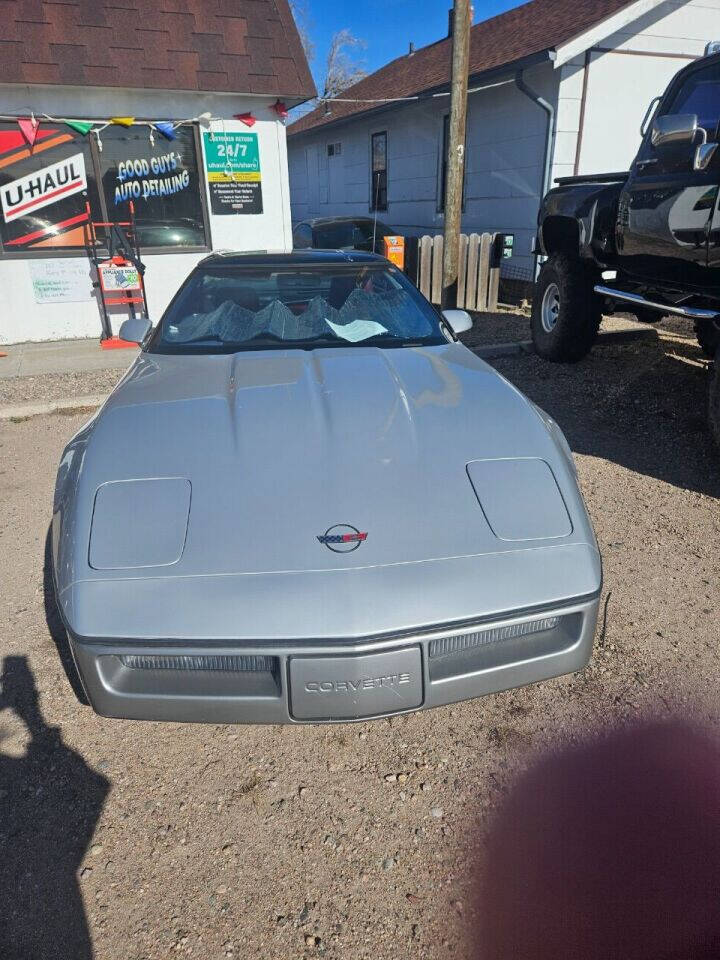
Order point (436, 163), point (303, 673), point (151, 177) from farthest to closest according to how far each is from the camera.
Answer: point (436, 163), point (151, 177), point (303, 673)

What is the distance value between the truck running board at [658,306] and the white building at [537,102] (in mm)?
5052

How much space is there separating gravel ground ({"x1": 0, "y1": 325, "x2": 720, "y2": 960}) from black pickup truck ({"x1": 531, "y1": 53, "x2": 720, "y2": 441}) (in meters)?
2.40

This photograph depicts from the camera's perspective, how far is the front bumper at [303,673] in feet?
6.10

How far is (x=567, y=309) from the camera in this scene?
6527 millimetres

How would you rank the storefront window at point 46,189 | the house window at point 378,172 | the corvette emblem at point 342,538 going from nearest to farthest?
the corvette emblem at point 342,538
the storefront window at point 46,189
the house window at point 378,172

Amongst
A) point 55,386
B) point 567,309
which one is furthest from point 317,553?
point 55,386

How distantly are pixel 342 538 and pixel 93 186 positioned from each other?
318 inches

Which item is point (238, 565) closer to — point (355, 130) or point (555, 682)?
point (555, 682)

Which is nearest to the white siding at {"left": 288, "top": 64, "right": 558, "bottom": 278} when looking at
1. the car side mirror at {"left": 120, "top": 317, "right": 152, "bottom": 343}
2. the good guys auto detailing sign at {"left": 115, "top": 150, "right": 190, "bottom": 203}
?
the good guys auto detailing sign at {"left": 115, "top": 150, "right": 190, "bottom": 203}

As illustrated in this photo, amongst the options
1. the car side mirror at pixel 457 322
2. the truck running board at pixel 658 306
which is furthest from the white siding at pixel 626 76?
the car side mirror at pixel 457 322

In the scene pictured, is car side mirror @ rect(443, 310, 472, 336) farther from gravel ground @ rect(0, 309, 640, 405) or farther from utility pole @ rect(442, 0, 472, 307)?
utility pole @ rect(442, 0, 472, 307)

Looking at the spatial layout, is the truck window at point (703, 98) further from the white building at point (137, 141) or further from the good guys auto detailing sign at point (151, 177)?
the good guys auto detailing sign at point (151, 177)

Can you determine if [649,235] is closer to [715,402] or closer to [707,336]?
[715,402]

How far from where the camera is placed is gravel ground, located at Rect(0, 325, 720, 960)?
177cm
